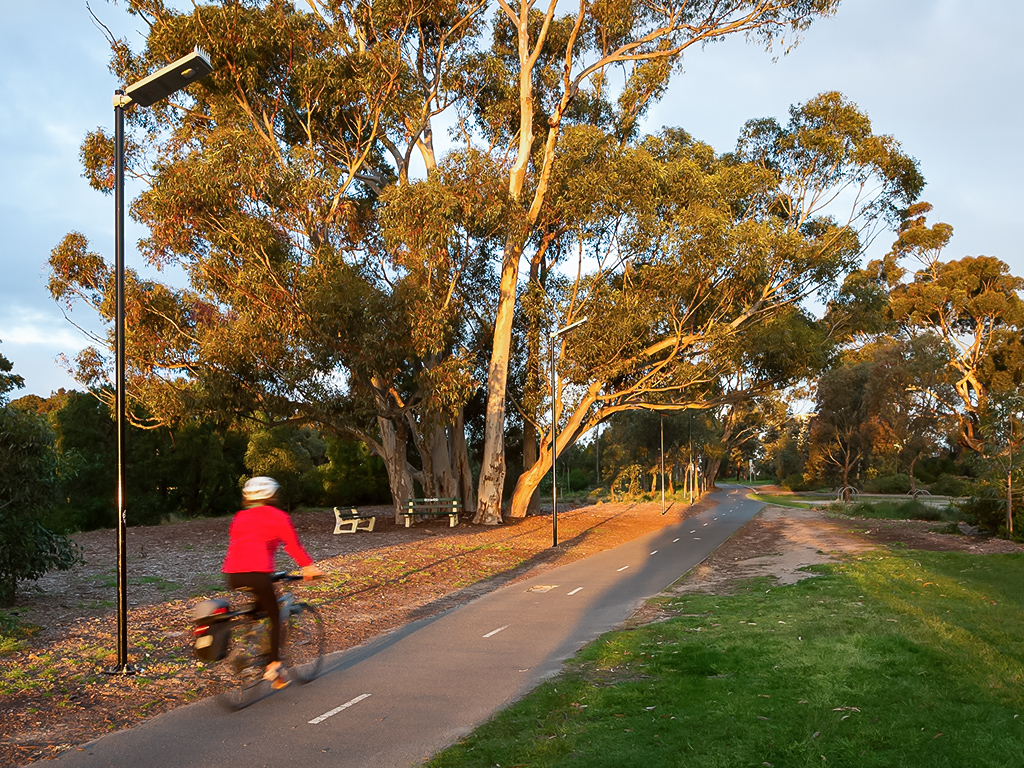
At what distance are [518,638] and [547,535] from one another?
1399 cm

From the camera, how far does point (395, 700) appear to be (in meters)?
6.55

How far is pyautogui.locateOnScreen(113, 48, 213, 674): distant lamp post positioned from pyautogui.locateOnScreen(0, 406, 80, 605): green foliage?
7.26ft

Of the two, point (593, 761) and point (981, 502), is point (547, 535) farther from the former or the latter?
point (593, 761)

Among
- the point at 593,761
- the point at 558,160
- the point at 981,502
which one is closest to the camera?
the point at 593,761

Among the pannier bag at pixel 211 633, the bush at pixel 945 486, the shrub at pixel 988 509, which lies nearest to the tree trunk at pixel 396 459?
the shrub at pixel 988 509

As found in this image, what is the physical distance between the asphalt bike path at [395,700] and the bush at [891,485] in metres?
44.0

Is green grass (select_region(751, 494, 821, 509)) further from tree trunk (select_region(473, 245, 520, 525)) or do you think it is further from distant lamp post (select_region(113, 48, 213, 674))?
distant lamp post (select_region(113, 48, 213, 674))

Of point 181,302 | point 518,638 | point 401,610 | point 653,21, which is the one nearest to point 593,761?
point 518,638

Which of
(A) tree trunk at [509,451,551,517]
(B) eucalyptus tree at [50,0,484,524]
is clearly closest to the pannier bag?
(B) eucalyptus tree at [50,0,484,524]

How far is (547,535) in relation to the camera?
23.0 metres

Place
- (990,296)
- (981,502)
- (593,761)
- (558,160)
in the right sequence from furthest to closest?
1. (990,296)
2. (558,160)
3. (981,502)
4. (593,761)

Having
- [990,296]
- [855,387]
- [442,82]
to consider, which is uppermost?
[442,82]

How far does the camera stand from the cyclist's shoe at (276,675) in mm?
6527

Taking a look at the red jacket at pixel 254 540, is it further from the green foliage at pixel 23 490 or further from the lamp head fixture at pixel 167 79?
the green foliage at pixel 23 490
